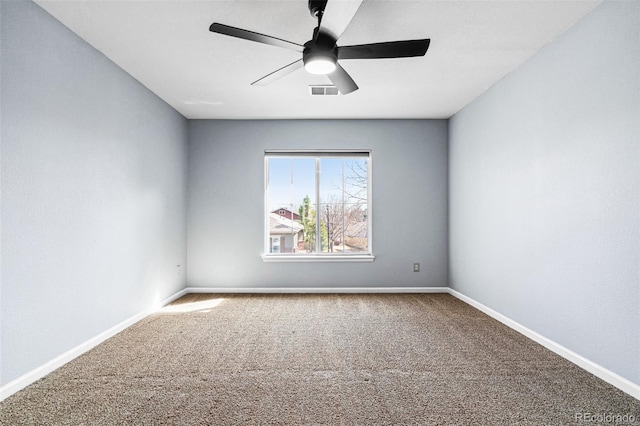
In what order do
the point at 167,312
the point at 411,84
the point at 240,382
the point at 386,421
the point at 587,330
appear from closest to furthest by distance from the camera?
the point at 386,421, the point at 240,382, the point at 587,330, the point at 411,84, the point at 167,312

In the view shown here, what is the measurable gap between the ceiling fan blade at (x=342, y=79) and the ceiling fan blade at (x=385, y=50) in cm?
15

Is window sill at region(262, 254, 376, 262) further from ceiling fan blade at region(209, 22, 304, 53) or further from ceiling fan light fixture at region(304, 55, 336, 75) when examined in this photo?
ceiling fan blade at region(209, 22, 304, 53)

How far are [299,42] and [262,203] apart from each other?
2.49 meters

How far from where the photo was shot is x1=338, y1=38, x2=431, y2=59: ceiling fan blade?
208 centimetres

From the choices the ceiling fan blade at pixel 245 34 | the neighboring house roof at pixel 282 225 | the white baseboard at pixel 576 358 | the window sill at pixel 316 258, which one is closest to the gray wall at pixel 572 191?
the white baseboard at pixel 576 358

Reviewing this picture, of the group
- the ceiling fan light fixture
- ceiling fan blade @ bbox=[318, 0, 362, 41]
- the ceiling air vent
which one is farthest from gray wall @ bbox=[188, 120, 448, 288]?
ceiling fan blade @ bbox=[318, 0, 362, 41]

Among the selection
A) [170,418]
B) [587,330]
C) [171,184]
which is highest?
[171,184]

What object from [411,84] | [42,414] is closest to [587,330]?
[411,84]

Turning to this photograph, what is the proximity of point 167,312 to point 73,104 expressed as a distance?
7.40 ft

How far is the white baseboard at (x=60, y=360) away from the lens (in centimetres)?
202

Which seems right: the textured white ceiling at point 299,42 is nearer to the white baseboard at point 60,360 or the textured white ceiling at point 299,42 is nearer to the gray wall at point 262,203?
the gray wall at point 262,203

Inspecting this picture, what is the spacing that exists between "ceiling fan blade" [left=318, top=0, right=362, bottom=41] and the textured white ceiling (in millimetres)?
352

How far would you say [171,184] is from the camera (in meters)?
4.29

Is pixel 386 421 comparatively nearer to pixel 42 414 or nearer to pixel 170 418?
pixel 170 418
